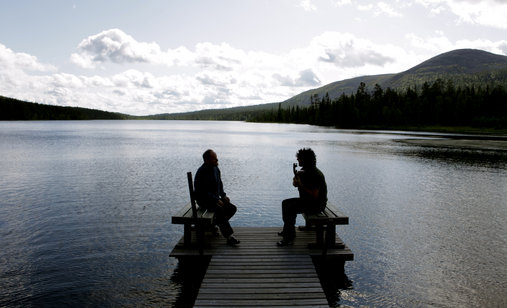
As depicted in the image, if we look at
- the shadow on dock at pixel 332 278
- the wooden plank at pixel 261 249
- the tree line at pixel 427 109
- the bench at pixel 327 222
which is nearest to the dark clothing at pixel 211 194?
the wooden plank at pixel 261 249

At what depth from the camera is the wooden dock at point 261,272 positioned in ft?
25.2

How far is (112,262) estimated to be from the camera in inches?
460

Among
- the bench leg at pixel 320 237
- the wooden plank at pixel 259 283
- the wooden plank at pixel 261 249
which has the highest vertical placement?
the bench leg at pixel 320 237

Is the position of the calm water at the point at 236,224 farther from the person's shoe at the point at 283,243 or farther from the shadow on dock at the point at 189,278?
the person's shoe at the point at 283,243

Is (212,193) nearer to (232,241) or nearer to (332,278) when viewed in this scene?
(232,241)

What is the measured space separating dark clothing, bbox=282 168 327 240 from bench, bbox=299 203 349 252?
23 centimetres

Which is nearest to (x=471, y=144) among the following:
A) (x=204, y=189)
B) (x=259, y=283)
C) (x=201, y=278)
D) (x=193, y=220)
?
A: (x=204, y=189)

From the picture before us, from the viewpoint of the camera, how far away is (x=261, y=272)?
8.89 metres

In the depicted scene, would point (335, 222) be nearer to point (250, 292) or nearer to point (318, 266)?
point (318, 266)

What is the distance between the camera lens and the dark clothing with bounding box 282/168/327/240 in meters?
10.3

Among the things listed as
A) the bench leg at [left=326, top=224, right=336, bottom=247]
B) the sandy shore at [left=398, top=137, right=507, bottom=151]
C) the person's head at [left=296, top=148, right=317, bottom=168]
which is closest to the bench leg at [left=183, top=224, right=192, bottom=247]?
the person's head at [left=296, top=148, right=317, bottom=168]

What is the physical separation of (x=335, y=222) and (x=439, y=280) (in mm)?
3779

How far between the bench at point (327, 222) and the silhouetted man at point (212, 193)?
2.35 m

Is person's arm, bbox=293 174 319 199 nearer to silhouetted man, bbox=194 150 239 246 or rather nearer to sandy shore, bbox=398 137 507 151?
silhouetted man, bbox=194 150 239 246
